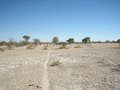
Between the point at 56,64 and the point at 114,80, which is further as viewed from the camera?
the point at 56,64

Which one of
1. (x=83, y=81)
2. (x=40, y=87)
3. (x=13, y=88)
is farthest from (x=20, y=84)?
(x=83, y=81)

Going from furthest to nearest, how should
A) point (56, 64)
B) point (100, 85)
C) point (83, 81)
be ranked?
1. point (56, 64)
2. point (83, 81)
3. point (100, 85)

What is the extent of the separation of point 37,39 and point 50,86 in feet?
321

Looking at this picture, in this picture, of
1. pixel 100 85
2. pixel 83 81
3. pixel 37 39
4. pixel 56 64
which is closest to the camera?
pixel 100 85

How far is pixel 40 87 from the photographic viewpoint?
9.29 metres

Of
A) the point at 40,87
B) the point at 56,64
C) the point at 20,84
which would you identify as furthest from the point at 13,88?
the point at 56,64

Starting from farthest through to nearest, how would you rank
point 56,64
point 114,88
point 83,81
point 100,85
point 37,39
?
point 37,39
point 56,64
point 83,81
point 100,85
point 114,88

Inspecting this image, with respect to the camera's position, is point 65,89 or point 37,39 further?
point 37,39

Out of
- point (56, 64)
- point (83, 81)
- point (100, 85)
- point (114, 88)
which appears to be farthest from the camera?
point (56, 64)

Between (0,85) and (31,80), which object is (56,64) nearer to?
(31,80)

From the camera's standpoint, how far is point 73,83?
9.91 meters

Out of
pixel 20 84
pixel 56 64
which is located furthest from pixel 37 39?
pixel 20 84

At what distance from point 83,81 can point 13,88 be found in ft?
13.6

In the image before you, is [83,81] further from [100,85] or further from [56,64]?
[56,64]
